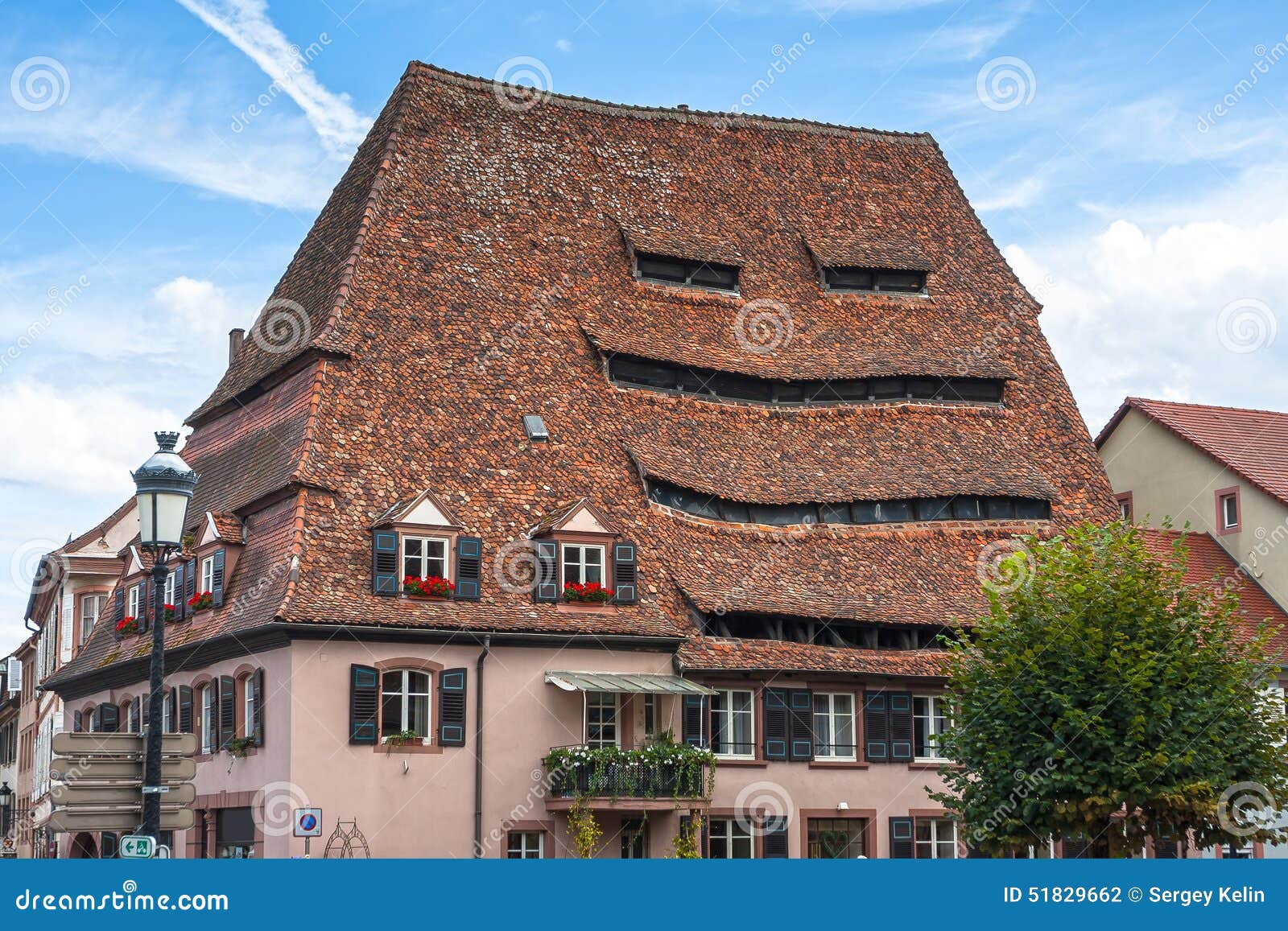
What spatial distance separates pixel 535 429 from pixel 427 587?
5.63 meters

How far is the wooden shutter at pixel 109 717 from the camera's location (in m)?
40.1

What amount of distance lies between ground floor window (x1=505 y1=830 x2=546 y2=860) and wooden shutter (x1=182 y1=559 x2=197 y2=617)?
8.78 m

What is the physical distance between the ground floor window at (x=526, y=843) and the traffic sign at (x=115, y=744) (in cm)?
2016

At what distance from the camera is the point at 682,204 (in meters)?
46.8

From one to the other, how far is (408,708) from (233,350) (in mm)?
15710

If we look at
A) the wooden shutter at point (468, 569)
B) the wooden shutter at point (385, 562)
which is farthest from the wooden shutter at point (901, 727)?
the wooden shutter at point (385, 562)

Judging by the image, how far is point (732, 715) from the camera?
37500 mm

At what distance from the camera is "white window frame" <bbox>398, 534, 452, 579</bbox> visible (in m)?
34.5

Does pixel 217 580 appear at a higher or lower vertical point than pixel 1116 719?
higher

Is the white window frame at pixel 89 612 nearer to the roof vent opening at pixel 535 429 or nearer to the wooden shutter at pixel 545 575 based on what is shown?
the roof vent opening at pixel 535 429

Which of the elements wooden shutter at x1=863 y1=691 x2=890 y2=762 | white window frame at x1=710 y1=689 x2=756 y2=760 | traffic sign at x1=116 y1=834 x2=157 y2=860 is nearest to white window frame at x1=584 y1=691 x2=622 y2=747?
white window frame at x1=710 y1=689 x2=756 y2=760

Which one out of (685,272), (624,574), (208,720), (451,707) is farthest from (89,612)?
(624,574)

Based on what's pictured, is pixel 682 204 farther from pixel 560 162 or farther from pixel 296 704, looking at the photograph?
pixel 296 704

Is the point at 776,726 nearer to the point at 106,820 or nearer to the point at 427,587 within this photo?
the point at 427,587
